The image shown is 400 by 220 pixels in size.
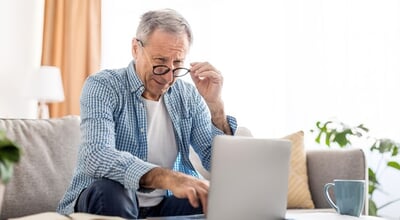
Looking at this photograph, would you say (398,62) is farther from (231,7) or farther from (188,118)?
(188,118)

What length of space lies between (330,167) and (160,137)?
1.00 metres

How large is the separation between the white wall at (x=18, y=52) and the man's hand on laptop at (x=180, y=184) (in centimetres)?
244

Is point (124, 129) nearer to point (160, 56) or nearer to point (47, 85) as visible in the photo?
point (160, 56)

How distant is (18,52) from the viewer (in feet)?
12.2

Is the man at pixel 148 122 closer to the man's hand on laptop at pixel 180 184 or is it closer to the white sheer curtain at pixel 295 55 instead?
the man's hand on laptop at pixel 180 184

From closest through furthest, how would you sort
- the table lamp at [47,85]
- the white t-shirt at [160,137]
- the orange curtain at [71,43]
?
the white t-shirt at [160,137] < the table lamp at [47,85] < the orange curtain at [71,43]

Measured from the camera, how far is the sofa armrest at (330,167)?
2428mm

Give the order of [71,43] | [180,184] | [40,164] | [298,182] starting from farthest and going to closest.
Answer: [71,43] < [298,182] < [40,164] < [180,184]

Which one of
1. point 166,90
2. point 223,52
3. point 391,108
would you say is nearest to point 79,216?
point 166,90

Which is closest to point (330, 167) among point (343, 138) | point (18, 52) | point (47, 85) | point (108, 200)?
point (343, 138)

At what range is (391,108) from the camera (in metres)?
3.29

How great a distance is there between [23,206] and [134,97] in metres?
0.54

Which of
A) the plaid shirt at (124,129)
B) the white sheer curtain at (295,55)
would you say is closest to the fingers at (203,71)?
the plaid shirt at (124,129)

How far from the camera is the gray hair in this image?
181cm
